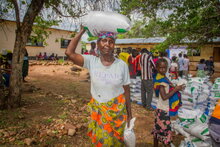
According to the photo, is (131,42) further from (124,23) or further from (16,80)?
(124,23)

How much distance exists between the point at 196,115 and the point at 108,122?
128 centimetres

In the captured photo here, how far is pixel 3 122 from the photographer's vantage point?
302 centimetres

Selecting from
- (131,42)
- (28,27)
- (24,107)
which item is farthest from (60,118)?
(131,42)

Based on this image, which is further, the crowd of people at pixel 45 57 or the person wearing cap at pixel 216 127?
the crowd of people at pixel 45 57

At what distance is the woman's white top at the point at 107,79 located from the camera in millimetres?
1654

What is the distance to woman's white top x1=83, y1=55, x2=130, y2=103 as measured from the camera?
1.65 meters

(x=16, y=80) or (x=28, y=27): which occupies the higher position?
(x=28, y=27)

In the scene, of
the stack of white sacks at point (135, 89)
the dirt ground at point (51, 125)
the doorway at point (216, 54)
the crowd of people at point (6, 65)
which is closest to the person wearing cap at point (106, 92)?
the dirt ground at point (51, 125)

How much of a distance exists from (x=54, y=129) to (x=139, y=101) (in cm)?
299

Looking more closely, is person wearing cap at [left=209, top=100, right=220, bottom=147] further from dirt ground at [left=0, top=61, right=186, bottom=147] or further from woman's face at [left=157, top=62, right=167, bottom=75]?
dirt ground at [left=0, top=61, right=186, bottom=147]

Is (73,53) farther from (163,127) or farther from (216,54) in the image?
(216,54)

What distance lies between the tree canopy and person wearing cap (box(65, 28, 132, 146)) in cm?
331

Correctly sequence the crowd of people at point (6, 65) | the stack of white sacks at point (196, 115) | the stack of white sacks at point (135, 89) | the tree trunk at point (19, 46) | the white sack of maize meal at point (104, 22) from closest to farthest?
the white sack of maize meal at point (104, 22) < the stack of white sacks at point (196, 115) < the tree trunk at point (19, 46) < the crowd of people at point (6, 65) < the stack of white sacks at point (135, 89)

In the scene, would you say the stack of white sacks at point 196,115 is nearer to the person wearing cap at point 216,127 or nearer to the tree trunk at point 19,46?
the person wearing cap at point 216,127
